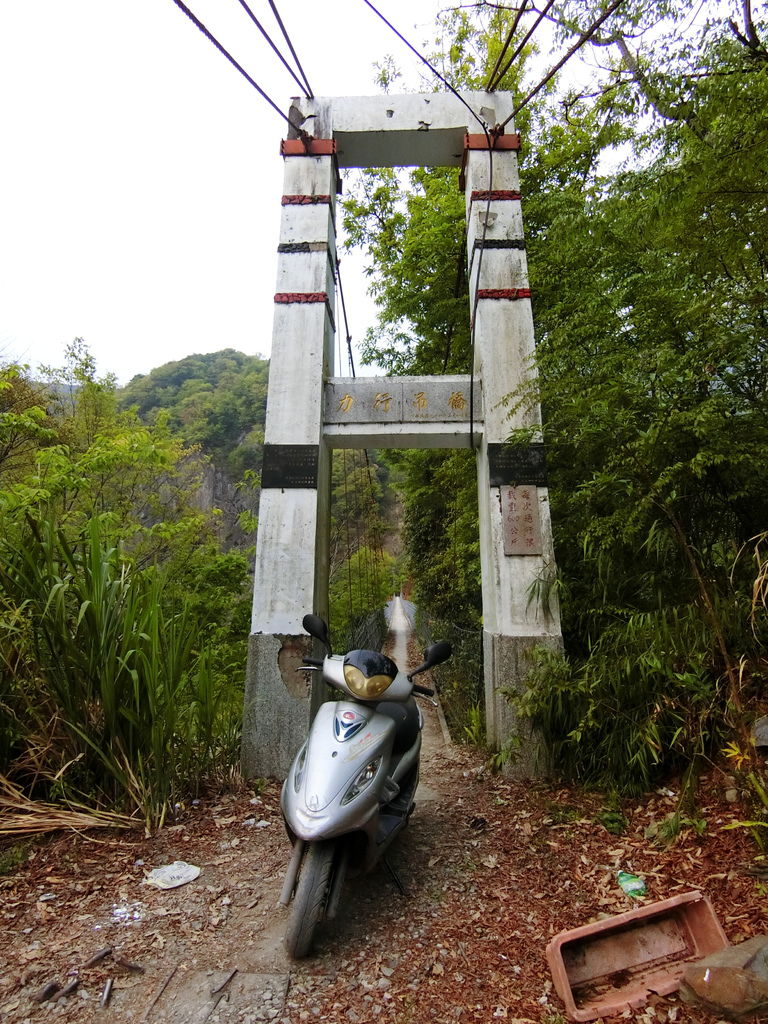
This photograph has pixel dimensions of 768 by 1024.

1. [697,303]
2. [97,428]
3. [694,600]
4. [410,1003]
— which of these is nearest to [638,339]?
[697,303]

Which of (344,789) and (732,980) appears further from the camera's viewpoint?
(344,789)

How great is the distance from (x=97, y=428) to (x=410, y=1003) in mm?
11817

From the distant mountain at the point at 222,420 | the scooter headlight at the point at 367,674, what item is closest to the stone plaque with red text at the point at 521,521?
the scooter headlight at the point at 367,674

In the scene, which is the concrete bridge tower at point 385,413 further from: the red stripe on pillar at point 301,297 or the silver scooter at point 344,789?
the silver scooter at point 344,789

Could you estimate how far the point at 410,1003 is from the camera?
169 cm

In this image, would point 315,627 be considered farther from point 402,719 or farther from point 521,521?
point 521,521

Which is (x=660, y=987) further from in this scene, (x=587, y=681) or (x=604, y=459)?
(x=604, y=459)

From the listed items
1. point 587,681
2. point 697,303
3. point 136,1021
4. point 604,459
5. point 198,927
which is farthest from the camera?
point 604,459

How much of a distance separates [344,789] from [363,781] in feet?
0.32

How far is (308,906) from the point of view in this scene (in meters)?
1.84

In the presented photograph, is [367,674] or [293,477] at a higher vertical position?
[293,477]

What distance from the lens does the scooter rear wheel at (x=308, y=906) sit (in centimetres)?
183

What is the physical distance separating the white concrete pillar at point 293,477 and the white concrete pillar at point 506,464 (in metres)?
1.20

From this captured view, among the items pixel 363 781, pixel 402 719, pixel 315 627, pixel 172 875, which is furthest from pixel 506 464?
pixel 172 875
